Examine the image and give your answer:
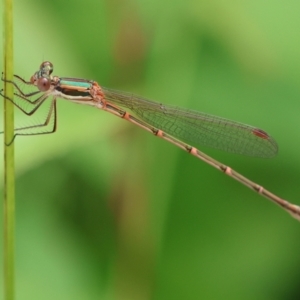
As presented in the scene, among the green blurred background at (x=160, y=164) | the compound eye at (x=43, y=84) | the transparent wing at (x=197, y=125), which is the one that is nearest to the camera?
the green blurred background at (x=160, y=164)

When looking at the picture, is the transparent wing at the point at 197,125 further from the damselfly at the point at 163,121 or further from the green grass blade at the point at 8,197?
the green grass blade at the point at 8,197

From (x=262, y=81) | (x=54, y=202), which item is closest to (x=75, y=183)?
(x=54, y=202)

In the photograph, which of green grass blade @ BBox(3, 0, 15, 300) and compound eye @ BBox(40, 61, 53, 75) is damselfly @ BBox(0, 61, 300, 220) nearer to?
compound eye @ BBox(40, 61, 53, 75)

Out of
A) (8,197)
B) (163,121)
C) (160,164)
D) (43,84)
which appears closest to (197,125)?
(163,121)

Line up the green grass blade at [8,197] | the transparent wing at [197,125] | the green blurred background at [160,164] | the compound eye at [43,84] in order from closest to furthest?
the green grass blade at [8,197], the green blurred background at [160,164], the compound eye at [43,84], the transparent wing at [197,125]

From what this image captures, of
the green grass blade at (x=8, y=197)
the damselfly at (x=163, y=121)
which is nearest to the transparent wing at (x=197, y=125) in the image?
the damselfly at (x=163, y=121)

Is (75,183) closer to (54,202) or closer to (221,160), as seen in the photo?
(54,202)

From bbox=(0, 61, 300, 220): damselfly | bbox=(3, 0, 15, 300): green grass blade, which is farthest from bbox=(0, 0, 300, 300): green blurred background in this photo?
bbox=(3, 0, 15, 300): green grass blade
